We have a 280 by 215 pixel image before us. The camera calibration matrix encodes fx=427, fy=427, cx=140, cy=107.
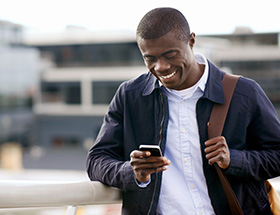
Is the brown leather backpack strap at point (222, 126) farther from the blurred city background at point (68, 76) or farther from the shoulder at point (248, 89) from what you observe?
the blurred city background at point (68, 76)

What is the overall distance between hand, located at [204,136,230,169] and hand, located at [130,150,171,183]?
177 mm

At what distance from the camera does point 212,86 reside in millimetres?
1857

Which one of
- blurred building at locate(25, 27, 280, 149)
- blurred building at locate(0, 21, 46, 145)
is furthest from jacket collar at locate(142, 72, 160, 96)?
blurred building at locate(0, 21, 46, 145)

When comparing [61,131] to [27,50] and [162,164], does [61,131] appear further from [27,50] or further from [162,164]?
[162,164]

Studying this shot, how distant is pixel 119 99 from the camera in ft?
6.42

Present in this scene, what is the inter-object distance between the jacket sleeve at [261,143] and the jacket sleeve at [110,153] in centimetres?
48

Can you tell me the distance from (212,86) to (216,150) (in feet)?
1.10

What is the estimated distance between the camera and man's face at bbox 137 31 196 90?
5.63 feet

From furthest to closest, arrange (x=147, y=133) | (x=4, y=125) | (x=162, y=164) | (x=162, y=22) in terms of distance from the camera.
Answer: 1. (x=4, y=125)
2. (x=147, y=133)
3. (x=162, y=22)
4. (x=162, y=164)

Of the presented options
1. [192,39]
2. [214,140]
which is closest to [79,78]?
[192,39]

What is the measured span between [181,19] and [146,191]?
2.44 feet

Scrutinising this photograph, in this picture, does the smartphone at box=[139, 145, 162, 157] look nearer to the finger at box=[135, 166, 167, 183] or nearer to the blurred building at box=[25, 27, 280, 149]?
the finger at box=[135, 166, 167, 183]

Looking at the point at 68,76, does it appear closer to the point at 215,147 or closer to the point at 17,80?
the point at 17,80

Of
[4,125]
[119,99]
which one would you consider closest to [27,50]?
[4,125]
